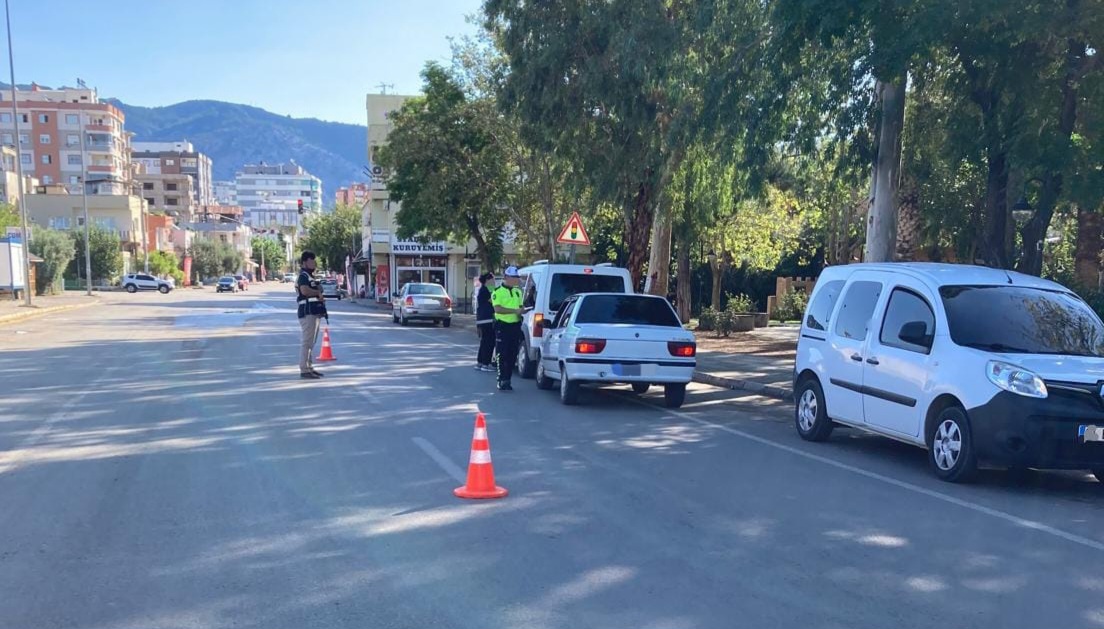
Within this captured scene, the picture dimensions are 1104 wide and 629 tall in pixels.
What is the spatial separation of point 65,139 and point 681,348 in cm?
11726

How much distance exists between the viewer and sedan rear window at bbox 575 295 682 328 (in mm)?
12789

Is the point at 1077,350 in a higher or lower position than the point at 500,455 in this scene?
higher

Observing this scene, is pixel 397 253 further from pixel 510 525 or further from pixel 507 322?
pixel 510 525

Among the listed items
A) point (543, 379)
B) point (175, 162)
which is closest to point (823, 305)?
point (543, 379)

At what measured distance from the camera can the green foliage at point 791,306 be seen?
114ft

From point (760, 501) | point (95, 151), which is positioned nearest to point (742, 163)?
point (760, 501)

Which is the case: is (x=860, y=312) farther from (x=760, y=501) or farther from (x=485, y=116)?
(x=485, y=116)

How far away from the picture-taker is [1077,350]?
827 cm

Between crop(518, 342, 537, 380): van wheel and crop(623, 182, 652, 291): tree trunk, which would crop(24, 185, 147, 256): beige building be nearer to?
crop(623, 182, 652, 291): tree trunk

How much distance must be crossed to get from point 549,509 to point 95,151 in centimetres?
12057

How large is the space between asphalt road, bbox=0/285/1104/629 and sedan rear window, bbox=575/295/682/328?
55.8 inches

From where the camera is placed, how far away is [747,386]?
15133 mm

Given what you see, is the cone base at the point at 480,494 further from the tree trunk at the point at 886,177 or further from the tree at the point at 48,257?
the tree at the point at 48,257

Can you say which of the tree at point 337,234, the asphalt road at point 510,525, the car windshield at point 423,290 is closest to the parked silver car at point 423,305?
the car windshield at point 423,290
